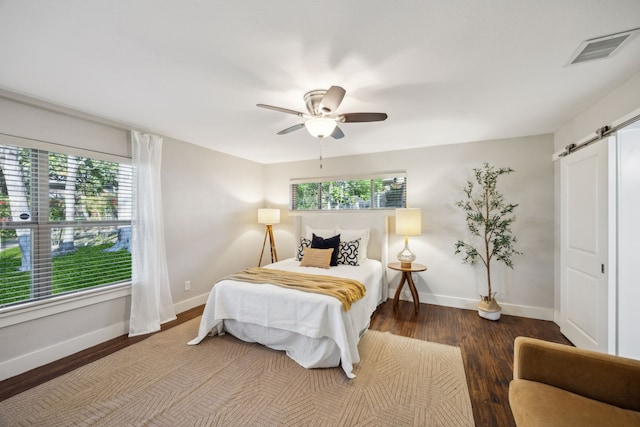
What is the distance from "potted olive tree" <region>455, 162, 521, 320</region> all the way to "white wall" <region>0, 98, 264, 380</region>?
357cm

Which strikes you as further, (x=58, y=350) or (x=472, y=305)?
(x=472, y=305)

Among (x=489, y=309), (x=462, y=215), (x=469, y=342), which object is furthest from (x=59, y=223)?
(x=489, y=309)

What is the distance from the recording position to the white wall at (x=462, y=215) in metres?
3.32

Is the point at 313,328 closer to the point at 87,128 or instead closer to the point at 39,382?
the point at 39,382

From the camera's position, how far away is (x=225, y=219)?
4.30 m

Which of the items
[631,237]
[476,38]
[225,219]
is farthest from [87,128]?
[631,237]

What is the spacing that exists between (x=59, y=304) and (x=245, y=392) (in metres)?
2.05

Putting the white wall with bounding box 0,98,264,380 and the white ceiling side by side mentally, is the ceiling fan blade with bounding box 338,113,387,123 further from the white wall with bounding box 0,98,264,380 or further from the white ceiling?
the white wall with bounding box 0,98,264,380

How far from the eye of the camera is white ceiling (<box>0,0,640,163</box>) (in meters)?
1.33

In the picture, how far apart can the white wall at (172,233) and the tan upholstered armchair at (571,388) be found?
3.67 m

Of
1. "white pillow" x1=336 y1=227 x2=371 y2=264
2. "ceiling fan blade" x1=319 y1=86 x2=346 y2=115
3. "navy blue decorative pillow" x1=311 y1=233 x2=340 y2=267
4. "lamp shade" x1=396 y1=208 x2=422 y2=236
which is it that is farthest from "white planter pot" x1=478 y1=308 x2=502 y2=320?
"ceiling fan blade" x1=319 y1=86 x2=346 y2=115

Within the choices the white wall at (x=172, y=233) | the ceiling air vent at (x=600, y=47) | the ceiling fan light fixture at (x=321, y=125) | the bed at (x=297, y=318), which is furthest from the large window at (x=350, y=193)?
the ceiling air vent at (x=600, y=47)

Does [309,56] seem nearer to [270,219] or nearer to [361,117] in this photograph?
[361,117]

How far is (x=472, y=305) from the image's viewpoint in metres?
3.66
